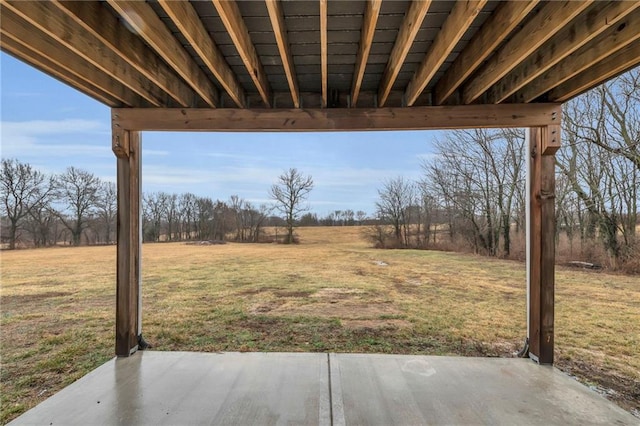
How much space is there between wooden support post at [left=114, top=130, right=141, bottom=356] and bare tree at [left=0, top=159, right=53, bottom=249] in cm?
1047

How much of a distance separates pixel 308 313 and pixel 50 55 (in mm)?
4571

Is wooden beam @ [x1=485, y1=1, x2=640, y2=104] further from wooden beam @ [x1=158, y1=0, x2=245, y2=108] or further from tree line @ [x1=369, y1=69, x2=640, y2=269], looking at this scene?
wooden beam @ [x1=158, y1=0, x2=245, y2=108]

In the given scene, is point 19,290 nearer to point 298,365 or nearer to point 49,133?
point 298,365

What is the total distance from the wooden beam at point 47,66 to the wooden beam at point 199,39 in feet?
3.07

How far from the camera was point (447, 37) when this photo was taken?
184 cm

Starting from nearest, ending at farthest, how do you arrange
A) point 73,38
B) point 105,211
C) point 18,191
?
point 73,38, point 18,191, point 105,211

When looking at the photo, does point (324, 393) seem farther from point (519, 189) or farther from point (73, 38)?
point (519, 189)

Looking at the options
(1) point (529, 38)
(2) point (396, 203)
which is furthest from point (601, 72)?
(2) point (396, 203)

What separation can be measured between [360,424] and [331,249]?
11770mm

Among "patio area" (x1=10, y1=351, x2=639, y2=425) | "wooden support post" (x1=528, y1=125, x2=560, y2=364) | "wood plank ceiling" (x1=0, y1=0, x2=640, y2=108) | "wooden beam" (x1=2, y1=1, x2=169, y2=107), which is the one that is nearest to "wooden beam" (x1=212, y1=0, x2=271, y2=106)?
"wood plank ceiling" (x1=0, y1=0, x2=640, y2=108)

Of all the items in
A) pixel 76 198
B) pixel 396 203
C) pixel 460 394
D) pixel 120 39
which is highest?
pixel 120 39

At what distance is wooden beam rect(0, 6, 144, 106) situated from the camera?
5.50 ft

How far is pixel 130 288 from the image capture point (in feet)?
9.87

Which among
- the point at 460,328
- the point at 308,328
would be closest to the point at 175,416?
the point at 308,328
